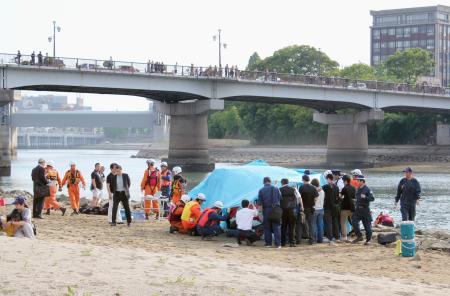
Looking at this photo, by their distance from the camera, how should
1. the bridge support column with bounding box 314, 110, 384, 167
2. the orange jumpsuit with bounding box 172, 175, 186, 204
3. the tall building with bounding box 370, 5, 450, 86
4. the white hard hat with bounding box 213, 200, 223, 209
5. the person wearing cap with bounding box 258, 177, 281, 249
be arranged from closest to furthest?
the person wearing cap with bounding box 258, 177, 281, 249
the white hard hat with bounding box 213, 200, 223, 209
the orange jumpsuit with bounding box 172, 175, 186, 204
the bridge support column with bounding box 314, 110, 384, 167
the tall building with bounding box 370, 5, 450, 86

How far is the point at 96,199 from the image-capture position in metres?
24.9

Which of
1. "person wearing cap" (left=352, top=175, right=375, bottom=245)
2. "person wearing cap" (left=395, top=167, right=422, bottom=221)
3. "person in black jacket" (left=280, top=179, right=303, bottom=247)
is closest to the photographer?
"person in black jacket" (left=280, top=179, right=303, bottom=247)

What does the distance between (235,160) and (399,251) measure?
3376 inches

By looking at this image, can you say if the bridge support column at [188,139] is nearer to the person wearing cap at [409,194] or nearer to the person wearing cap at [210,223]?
the person wearing cap at [409,194]

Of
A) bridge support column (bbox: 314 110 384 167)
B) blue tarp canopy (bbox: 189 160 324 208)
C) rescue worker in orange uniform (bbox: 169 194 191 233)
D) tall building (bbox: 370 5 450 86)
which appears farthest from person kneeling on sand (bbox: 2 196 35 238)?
tall building (bbox: 370 5 450 86)

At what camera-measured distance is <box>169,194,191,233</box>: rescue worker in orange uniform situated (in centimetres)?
1964

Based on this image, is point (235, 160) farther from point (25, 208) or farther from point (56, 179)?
point (25, 208)

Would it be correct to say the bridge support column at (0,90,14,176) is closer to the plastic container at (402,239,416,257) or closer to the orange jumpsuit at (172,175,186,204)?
the orange jumpsuit at (172,175,186,204)

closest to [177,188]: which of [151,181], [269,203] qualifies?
[151,181]

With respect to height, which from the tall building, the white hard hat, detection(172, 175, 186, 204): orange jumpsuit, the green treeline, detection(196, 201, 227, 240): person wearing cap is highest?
the tall building

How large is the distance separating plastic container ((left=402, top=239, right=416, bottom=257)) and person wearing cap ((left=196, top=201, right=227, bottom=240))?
162 inches

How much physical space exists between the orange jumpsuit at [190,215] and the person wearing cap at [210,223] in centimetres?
25

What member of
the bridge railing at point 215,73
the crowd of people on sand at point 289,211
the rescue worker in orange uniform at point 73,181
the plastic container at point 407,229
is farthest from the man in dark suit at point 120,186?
the bridge railing at point 215,73

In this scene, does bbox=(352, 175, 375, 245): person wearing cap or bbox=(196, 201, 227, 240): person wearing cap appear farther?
bbox=(196, 201, 227, 240): person wearing cap
